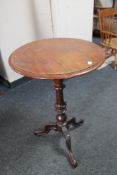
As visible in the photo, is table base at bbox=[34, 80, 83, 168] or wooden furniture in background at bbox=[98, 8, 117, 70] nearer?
table base at bbox=[34, 80, 83, 168]

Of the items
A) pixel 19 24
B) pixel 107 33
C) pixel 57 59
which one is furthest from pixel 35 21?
pixel 57 59

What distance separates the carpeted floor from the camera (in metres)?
1.39

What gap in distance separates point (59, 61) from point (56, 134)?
0.78m

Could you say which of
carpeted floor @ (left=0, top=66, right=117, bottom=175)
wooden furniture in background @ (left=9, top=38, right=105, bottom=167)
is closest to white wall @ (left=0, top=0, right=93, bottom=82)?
carpeted floor @ (left=0, top=66, right=117, bottom=175)

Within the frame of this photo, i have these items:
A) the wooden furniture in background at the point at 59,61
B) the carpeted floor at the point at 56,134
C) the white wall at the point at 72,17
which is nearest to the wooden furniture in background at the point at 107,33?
the white wall at the point at 72,17

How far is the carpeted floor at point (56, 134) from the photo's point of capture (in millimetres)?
1393

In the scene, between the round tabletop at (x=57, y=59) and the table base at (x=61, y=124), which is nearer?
the round tabletop at (x=57, y=59)

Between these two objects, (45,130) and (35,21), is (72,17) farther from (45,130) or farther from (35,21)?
(45,130)

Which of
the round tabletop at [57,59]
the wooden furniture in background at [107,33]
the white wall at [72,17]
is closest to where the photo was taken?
the round tabletop at [57,59]

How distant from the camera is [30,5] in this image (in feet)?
6.88

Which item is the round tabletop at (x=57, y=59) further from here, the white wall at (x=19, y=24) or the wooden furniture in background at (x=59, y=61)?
the white wall at (x=19, y=24)

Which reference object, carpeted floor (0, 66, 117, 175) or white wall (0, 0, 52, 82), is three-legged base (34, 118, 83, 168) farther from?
white wall (0, 0, 52, 82)

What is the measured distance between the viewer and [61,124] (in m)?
1.52

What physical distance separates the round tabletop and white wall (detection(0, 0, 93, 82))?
738mm
